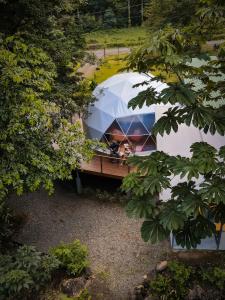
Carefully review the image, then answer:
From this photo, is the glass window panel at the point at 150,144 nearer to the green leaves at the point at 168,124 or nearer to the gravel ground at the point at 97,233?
the gravel ground at the point at 97,233

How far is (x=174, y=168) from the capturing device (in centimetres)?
559

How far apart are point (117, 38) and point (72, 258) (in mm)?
47464

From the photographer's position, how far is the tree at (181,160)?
5262 mm

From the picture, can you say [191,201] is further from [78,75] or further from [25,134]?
[78,75]

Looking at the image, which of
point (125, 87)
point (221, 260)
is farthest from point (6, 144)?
point (125, 87)

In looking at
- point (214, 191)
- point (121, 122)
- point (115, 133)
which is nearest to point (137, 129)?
point (121, 122)

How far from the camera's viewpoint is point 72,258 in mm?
11328

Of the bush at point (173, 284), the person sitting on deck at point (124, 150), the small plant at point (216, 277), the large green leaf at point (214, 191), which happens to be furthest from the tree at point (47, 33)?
the large green leaf at point (214, 191)

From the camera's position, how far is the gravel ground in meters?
11.6

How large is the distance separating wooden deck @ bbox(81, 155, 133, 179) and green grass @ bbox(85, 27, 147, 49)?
110 ft

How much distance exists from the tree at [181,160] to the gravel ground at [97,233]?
5709 mm

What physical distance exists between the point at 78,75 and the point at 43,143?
26.5ft

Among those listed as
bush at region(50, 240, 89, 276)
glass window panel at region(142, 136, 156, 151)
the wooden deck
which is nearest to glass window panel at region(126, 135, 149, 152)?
glass window panel at region(142, 136, 156, 151)

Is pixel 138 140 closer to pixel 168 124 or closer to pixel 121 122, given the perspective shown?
pixel 121 122
